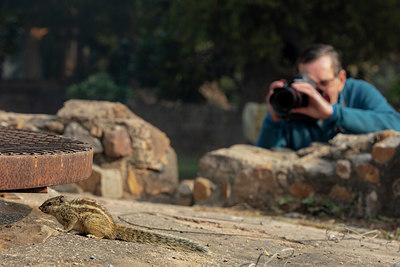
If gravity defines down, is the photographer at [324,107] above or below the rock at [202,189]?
above

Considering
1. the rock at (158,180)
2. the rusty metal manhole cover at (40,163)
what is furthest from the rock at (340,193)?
the rusty metal manhole cover at (40,163)

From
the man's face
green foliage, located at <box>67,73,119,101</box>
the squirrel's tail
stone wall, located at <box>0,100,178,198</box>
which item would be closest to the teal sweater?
the man's face

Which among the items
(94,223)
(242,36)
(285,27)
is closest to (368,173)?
(94,223)

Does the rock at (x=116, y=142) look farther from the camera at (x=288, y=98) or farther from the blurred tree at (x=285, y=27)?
the blurred tree at (x=285, y=27)

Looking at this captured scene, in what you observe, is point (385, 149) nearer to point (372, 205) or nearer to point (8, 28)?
point (372, 205)

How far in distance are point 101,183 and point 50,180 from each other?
114 inches

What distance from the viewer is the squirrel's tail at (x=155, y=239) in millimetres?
2760

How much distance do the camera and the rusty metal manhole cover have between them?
2.29 m

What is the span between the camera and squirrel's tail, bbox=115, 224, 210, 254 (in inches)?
109

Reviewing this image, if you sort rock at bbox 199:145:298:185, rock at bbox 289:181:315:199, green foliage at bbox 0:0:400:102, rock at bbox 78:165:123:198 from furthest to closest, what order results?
1. green foliage at bbox 0:0:400:102
2. rock at bbox 78:165:123:198
3. rock at bbox 199:145:298:185
4. rock at bbox 289:181:315:199

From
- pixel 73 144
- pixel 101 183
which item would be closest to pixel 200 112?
pixel 101 183

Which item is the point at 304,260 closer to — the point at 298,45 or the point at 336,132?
the point at 336,132

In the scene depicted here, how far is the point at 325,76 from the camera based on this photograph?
16.6 ft

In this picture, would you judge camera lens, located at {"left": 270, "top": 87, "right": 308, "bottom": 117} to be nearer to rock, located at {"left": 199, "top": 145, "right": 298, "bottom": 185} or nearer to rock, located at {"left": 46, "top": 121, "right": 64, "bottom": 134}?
rock, located at {"left": 199, "top": 145, "right": 298, "bottom": 185}
